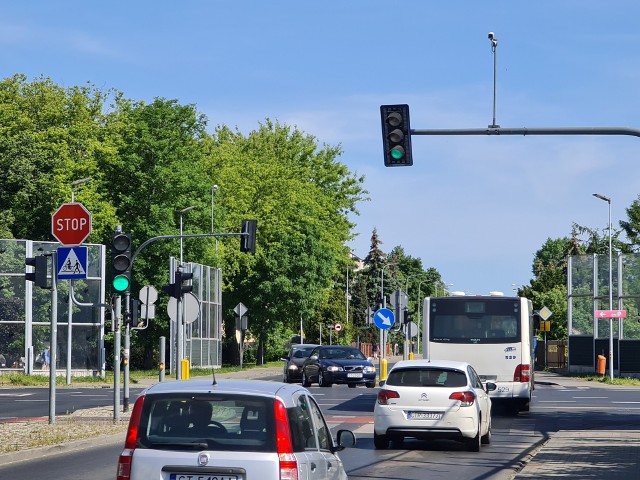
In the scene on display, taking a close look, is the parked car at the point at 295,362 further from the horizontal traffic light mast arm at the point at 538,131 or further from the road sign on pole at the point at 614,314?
the horizontal traffic light mast arm at the point at 538,131

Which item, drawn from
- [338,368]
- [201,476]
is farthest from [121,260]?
[338,368]

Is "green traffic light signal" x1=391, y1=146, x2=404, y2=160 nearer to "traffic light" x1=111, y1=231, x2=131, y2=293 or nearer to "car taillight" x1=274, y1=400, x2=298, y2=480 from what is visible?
"traffic light" x1=111, y1=231, x2=131, y2=293

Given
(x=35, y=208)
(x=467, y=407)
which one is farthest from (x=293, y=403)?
(x=35, y=208)

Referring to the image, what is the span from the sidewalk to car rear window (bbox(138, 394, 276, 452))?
799 centimetres

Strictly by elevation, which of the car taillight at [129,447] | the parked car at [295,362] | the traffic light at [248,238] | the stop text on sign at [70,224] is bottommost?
the parked car at [295,362]

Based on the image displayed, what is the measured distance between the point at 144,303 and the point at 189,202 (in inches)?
1435

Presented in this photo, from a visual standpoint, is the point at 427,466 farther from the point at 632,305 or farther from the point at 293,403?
the point at 632,305

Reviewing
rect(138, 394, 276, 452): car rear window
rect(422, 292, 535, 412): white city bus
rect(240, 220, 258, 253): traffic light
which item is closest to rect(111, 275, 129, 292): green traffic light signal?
rect(422, 292, 535, 412): white city bus

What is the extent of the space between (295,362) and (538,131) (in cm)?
2727

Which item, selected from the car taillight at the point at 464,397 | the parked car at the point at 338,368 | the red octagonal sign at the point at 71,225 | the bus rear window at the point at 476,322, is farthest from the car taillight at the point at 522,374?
the parked car at the point at 338,368

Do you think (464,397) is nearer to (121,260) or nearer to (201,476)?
(121,260)

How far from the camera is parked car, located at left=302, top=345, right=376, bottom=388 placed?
43094mm

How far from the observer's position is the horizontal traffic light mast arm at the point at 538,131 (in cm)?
2009

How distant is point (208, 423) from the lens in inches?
342
